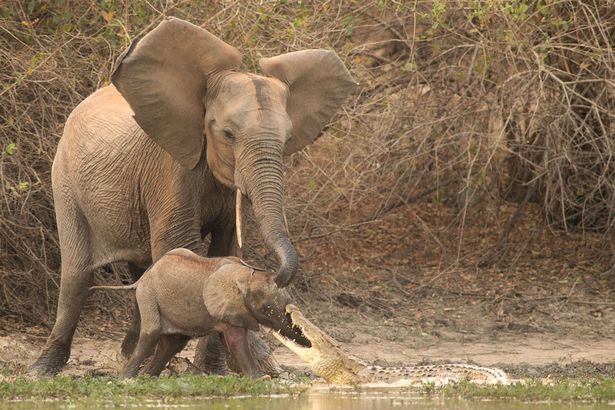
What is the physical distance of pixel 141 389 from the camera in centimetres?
827

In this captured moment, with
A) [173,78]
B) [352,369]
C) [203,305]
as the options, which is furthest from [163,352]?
[173,78]

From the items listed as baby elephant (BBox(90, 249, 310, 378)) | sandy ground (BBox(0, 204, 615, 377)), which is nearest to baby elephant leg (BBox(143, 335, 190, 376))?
baby elephant (BBox(90, 249, 310, 378))

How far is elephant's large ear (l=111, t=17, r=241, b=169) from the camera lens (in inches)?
359

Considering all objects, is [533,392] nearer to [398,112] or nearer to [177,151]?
[177,151]

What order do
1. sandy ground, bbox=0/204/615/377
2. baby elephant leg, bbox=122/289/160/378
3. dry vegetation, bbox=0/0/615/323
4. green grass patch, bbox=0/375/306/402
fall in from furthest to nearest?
dry vegetation, bbox=0/0/615/323, sandy ground, bbox=0/204/615/377, baby elephant leg, bbox=122/289/160/378, green grass patch, bbox=0/375/306/402

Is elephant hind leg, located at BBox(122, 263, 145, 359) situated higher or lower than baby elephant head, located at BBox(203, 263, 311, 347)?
lower

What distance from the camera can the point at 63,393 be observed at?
8430mm

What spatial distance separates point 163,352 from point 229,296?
722 millimetres

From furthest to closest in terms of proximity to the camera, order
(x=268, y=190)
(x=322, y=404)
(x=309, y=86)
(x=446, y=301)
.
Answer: (x=446, y=301) < (x=309, y=86) < (x=268, y=190) < (x=322, y=404)

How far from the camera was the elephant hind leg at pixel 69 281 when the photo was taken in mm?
10203

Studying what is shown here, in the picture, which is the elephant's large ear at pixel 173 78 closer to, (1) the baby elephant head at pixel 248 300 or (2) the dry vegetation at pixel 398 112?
(1) the baby elephant head at pixel 248 300

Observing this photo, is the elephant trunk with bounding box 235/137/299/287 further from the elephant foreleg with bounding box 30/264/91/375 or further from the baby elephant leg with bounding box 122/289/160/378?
the elephant foreleg with bounding box 30/264/91/375

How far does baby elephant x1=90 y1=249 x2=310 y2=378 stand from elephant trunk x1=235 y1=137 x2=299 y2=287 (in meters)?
0.38

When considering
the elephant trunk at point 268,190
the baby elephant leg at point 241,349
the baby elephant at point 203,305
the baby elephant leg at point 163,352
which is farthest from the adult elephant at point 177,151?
the baby elephant leg at point 241,349
